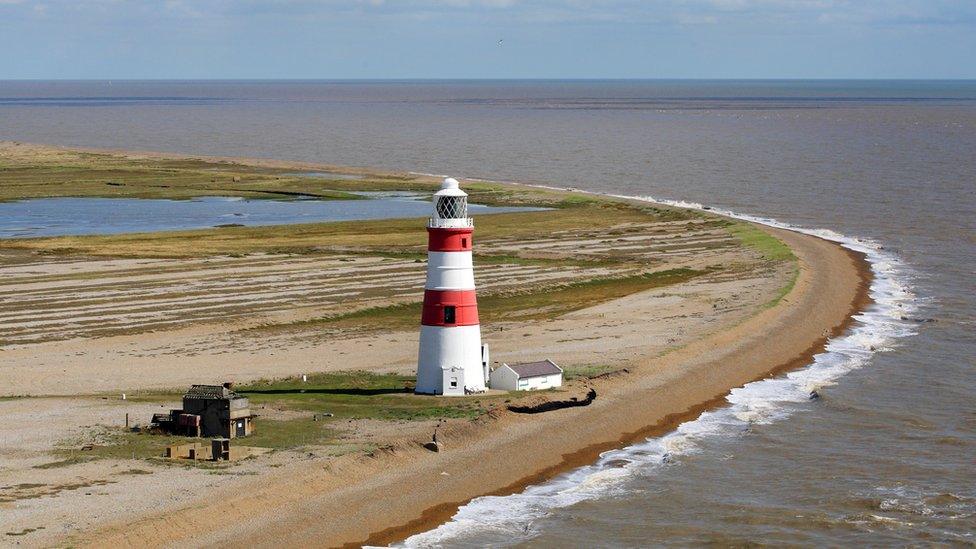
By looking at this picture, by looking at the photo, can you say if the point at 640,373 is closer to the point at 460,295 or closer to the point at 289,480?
the point at 460,295

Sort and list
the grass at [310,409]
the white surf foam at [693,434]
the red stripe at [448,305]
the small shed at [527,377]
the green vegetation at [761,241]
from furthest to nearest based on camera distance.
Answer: the green vegetation at [761,241] → the small shed at [527,377] → the red stripe at [448,305] → the grass at [310,409] → the white surf foam at [693,434]

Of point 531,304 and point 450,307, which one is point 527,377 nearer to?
point 450,307

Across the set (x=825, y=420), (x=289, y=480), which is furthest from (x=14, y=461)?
(x=825, y=420)

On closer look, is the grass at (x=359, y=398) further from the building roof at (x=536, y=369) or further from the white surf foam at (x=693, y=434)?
the white surf foam at (x=693, y=434)

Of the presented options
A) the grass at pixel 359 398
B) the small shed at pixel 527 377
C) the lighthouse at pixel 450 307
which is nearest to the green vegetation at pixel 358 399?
the grass at pixel 359 398

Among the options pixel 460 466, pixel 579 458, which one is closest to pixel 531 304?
pixel 579 458

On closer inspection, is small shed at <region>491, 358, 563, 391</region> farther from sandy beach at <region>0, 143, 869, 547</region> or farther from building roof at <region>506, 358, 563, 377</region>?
sandy beach at <region>0, 143, 869, 547</region>
